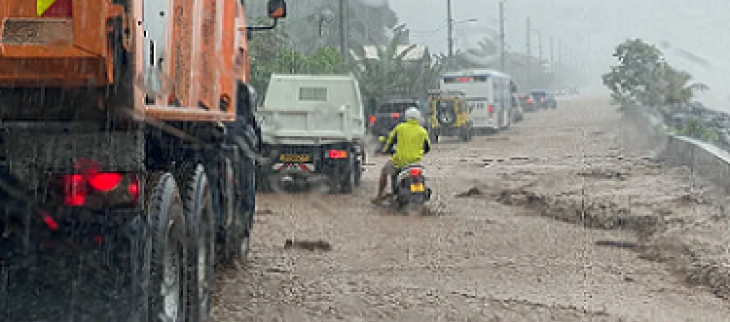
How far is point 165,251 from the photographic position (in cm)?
469

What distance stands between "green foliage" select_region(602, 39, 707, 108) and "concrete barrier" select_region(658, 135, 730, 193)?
16339 millimetres

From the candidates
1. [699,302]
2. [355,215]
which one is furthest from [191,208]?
[355,215]

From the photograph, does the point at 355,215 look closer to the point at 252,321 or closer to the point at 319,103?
the point at 319,103

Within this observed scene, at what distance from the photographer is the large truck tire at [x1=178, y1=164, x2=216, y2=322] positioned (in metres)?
5.71

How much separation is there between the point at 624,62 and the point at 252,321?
3893 centimetres

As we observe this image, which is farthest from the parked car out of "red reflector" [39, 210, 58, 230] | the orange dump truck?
"red reflector" [39, 210, 58, 230]

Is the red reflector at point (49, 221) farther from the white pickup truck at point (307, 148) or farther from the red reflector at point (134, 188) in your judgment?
the white pickup truck at point (307, 148)

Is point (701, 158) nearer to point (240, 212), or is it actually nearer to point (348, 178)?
point (348, 178)

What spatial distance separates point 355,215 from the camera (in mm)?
13242

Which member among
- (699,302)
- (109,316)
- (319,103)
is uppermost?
(319,103)

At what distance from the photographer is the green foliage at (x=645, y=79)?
35.2m

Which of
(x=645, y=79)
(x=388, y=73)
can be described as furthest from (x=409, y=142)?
(x=645, y=79)

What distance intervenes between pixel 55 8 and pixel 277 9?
5.43 meters

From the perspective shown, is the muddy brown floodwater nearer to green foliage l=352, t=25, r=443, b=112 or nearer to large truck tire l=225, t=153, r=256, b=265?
large truck tire l=225, t=153, r=256, b=265
